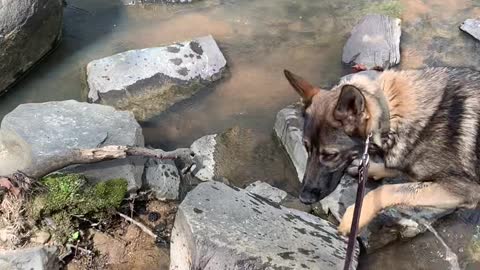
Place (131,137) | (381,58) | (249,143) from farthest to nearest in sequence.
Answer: (381,58) < (249,143) < (131,137)

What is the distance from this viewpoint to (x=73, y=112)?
6094mm

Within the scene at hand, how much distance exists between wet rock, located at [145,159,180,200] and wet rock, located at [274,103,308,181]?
52.6 inches

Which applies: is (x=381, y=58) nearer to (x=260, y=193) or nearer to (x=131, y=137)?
(x=260, y=193)

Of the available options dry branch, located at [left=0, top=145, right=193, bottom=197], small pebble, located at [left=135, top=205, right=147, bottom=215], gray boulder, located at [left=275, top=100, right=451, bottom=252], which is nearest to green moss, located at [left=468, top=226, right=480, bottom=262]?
gray boulder, located at [left=275, top=100, right=451, bottom=252]

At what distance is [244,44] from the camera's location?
8422 mm

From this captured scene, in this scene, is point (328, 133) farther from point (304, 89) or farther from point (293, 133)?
point (293, 133)

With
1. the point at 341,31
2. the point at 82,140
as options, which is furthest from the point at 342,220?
the point at 341,31

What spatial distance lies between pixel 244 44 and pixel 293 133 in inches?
93.7

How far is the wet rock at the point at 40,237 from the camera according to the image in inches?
197

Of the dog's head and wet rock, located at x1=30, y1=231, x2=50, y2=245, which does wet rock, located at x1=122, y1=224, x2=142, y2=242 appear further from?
the dog's head

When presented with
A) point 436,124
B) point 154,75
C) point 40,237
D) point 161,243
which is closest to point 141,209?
point 161,243

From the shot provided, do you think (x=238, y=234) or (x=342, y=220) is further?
(x=342, y=220)

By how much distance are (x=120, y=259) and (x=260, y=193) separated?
1581 millimetres

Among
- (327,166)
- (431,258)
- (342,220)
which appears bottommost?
(431,258)
